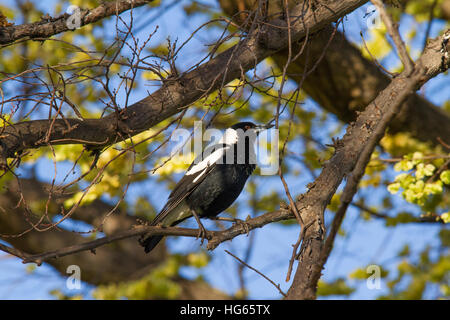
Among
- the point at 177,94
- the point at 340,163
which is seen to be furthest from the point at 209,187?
the point at 340,163

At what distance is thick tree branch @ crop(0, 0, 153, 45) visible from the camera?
3.21 meters

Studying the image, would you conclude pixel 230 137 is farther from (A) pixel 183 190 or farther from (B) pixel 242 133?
(A) pixel 183 190

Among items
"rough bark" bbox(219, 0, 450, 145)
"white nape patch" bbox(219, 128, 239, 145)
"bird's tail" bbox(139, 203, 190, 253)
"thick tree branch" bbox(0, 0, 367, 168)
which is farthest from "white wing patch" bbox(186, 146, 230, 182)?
"rough bark" bbox(219, 0, 450, 145)

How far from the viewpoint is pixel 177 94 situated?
3.43m

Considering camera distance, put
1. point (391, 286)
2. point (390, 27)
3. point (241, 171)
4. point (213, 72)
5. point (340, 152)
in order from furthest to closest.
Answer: point (391, 286) → point (241, 171) → point (213, 72) → point (340, 152) → point (390, 27)

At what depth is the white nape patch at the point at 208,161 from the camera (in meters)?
4.31

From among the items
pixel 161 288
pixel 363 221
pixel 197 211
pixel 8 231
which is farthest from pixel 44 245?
pixel 363 221

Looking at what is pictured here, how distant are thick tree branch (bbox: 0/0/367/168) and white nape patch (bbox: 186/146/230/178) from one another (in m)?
0.92

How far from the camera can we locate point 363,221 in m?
6.04

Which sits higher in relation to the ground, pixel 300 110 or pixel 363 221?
pixel 300 110

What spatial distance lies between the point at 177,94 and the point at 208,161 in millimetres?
1051

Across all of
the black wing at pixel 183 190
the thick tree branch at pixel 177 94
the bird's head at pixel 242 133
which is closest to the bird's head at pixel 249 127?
the bird's head at pixel 242 133

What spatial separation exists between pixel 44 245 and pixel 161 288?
7.12ft
